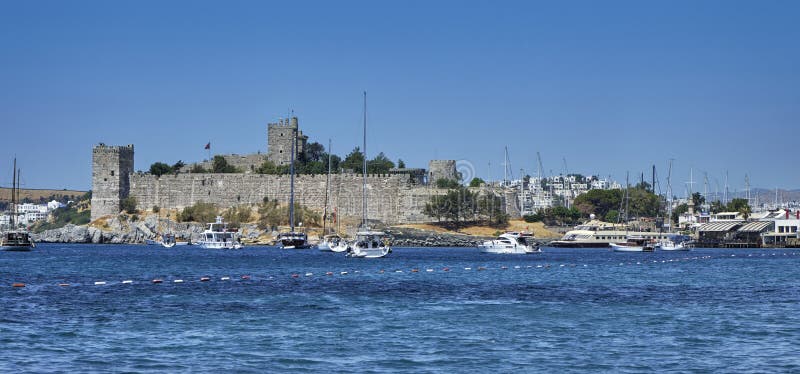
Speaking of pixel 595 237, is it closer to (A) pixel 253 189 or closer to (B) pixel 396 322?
(A) pixel 253 189

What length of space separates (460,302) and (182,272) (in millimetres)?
16812

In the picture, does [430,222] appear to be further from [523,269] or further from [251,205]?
[523,269]

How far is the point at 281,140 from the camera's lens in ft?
295

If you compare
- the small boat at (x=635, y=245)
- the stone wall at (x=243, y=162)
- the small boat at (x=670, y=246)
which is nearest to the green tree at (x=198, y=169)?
the stone wall at (x=243, y=162)

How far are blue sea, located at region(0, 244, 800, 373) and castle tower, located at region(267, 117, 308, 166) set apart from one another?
4582cm

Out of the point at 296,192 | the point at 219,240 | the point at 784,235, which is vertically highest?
the point at 296,192

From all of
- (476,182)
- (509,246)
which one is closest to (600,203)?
(476,182)

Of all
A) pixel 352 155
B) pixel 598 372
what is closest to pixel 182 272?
pixel 598 372

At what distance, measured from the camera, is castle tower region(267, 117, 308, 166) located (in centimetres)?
8931

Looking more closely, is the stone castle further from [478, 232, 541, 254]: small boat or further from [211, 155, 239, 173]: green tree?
[478, 232, 541, 254]: small boat

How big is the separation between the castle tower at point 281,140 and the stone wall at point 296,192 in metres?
5.03

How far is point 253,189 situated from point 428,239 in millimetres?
14377

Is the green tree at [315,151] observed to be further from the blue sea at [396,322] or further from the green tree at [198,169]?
the blue sea at [396,322]

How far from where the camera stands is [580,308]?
28562 mm
